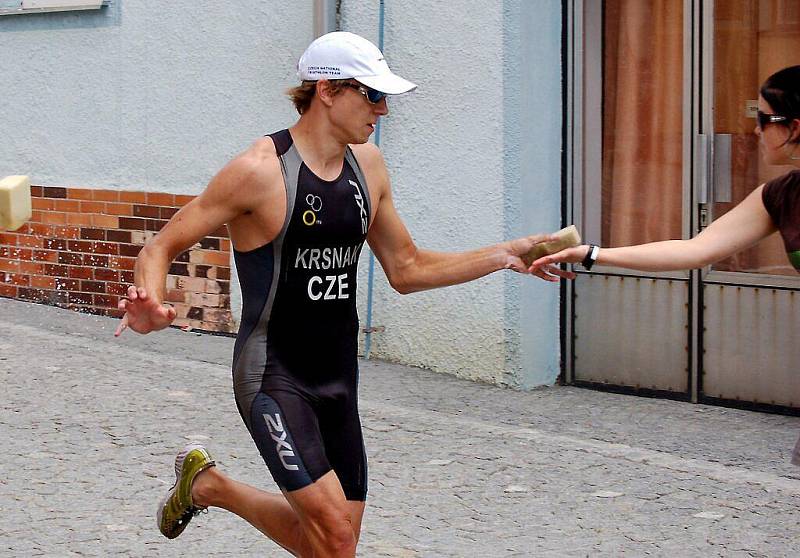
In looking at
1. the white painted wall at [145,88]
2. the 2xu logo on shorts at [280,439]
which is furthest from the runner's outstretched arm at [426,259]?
the white painted wall at [145,88]

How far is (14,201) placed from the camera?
13.5 ft

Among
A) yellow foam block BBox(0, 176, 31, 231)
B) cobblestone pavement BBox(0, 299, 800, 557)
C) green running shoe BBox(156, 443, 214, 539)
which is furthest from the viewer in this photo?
cobblestone pavement BBox(0, 299, 800, 557)

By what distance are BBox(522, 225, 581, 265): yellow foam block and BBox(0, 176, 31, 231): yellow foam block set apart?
1731 millimetres

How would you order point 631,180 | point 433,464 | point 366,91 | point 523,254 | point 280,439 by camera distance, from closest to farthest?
point 280,439, point 366,91, point 523,254, point 433,464, point 631,180

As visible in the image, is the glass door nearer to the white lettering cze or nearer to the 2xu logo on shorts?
the white lettering cze

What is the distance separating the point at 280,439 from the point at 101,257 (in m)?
6.41

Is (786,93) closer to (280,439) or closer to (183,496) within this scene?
(280,439)

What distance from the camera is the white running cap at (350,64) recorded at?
447cm

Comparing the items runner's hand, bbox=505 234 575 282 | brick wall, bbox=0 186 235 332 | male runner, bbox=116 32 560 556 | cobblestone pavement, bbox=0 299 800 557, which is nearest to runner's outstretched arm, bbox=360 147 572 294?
runner's hand, bbox=505 234 575 282

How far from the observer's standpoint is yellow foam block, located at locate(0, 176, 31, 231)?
162 inches

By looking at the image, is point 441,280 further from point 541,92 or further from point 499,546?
point 541,92

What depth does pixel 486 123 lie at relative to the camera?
830 cm

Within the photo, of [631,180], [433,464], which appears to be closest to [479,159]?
[631,180]

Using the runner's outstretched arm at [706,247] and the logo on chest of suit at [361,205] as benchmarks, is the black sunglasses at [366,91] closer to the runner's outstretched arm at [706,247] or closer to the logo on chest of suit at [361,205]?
the logo on chest of suit at [361,205]
